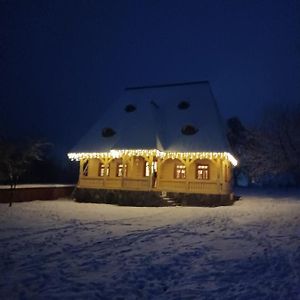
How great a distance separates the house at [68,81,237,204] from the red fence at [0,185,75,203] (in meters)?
2.54

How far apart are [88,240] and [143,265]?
3.41 m

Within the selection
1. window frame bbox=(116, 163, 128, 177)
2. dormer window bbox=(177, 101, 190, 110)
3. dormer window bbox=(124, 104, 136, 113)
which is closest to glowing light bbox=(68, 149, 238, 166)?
window frame bbox=(116, 163, 128, 177)

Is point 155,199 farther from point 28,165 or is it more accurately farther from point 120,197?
point 28,165

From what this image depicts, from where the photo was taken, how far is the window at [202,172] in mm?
26344

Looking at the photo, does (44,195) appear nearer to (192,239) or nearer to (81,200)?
(81,200)

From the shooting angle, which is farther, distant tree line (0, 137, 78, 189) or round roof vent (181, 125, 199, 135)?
distant tree line (0, 137, 78, 189)

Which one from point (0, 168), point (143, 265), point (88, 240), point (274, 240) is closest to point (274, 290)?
point (143, 265)

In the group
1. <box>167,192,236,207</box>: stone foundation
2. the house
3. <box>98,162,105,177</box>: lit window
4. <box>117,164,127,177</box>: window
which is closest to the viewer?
<box>167,192,236,207</box>: stone foundation

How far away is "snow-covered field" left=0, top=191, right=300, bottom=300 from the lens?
6523mm

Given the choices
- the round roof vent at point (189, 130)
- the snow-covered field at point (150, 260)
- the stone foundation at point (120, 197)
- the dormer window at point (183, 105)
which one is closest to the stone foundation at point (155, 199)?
the stone foundation at point (120, 197)

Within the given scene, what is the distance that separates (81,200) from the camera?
86.9 ft

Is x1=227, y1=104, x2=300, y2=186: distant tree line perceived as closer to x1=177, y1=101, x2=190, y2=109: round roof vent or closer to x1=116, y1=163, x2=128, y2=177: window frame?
x1=177, y1=101, x2=190, y2=109: round roof vent

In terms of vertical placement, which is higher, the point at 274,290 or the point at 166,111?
the point at 166,111

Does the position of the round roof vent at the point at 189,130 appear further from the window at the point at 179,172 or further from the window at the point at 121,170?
the window at the point at 121,170
